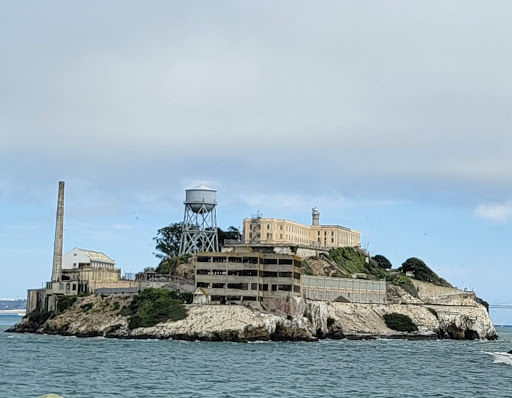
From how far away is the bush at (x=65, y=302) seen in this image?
406 feet

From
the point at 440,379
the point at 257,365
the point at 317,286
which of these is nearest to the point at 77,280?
the point at 317,286

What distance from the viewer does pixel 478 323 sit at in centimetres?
14538

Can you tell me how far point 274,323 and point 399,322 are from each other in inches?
1243

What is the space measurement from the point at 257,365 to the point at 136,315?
4134cm

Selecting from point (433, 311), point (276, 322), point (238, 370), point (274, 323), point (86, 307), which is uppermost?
point (433, 311)

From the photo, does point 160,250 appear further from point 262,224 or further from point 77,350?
point 77,350

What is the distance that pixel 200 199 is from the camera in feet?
494

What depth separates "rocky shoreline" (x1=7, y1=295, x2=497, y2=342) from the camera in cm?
10806

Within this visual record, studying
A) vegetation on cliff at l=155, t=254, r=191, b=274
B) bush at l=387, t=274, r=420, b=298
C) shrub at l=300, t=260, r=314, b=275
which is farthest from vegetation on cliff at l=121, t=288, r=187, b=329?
bush at l=387, t=274, r=420, b=298

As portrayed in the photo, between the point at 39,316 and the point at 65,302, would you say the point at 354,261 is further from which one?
the point at 39,316

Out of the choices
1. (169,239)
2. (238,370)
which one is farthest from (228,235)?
(238,370)

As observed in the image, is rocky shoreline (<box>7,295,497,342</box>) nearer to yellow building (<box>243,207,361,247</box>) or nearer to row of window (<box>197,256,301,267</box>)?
row of window (<box>197,256,301,267</box>)

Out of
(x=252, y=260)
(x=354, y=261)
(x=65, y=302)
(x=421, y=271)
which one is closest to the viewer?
(x=252, y=260)

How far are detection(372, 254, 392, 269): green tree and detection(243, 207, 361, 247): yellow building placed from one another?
17.9 feet
